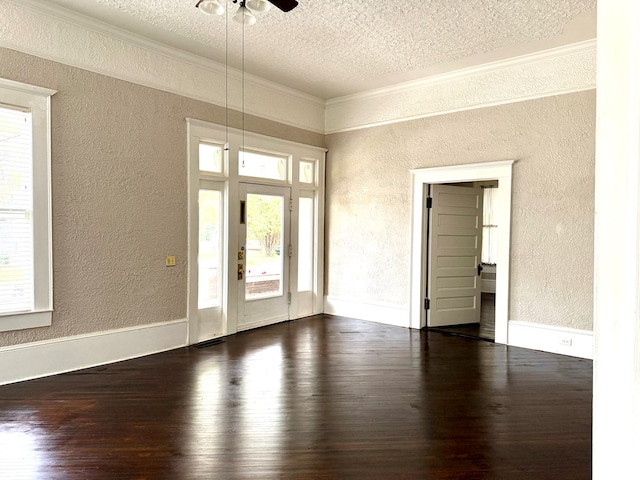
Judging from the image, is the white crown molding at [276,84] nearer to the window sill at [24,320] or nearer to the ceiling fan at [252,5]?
the ceiling fan at [252,5]

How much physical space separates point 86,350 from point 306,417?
2.49 metres

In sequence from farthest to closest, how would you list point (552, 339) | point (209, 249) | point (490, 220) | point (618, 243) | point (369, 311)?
point (490, 220) → point (369, 311) → point (209, 249) → point (552, 339) → point (618, 243)

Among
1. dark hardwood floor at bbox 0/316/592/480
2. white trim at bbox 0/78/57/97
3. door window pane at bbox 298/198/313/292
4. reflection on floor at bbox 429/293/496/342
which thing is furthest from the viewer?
door window pane at bbox 298/198/313/292

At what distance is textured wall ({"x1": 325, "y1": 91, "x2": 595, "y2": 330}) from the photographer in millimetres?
4746

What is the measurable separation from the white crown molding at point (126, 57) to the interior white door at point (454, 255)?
8.46ft

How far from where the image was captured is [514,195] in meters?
5.20

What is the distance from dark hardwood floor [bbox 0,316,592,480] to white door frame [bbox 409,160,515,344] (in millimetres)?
747

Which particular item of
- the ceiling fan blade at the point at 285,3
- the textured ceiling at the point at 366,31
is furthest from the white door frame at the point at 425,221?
the ceiling fan blade at the point at 285,3

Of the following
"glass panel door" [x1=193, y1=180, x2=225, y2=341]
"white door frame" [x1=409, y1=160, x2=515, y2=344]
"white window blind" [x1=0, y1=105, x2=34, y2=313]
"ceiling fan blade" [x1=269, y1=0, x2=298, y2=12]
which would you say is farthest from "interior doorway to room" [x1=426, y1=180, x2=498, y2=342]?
"white window blind" [x1=0, y1=105, x2=34, y2=313]

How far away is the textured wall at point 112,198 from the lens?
4105mm

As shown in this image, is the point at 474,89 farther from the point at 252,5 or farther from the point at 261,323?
the point at 261,323

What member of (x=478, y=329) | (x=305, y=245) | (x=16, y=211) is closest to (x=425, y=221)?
(x=478, y=329)

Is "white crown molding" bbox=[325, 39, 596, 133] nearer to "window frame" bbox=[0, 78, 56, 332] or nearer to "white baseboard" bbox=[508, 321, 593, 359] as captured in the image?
"white baseboard" bbox=[508, 321, 593, 359]

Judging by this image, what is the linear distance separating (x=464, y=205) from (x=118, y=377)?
4.97m
